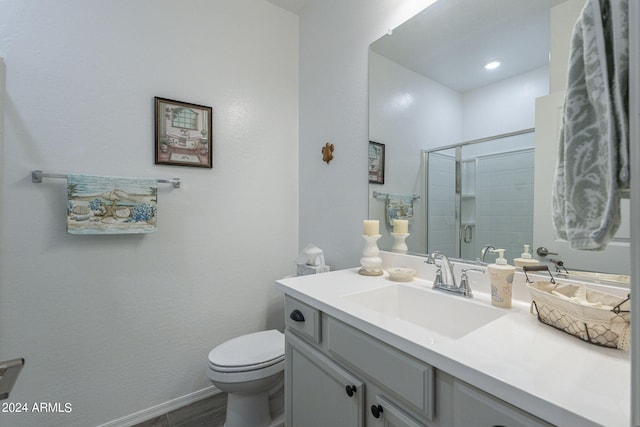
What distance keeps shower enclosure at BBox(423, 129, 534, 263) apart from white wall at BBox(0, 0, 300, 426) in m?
1.15

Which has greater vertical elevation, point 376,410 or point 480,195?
point 480,195

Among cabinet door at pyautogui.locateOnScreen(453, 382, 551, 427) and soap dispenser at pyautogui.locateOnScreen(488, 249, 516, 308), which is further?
soap dispenser at pyautogui.locateOnScreen(488, 249, 516, 308)

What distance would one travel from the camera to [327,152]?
6.20 ft

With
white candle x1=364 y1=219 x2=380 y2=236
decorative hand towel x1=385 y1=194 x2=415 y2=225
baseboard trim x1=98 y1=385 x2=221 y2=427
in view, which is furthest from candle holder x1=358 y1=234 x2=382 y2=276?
baseboard trim x1=98 y1=385 x2=221 y2=427

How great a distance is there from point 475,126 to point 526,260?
0.55m

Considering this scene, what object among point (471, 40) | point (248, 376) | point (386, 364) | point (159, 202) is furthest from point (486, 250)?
point (159, 202)

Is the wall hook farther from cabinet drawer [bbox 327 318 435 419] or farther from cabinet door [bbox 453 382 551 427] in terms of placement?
cabinet door [bbox 453 382 551 427]

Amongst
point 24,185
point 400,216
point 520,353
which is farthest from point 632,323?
point 24,185

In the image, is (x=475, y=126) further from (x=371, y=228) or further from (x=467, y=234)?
(x=371, y=228)

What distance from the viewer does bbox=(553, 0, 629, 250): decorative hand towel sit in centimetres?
41

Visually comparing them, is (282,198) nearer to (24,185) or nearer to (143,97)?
(143,97)

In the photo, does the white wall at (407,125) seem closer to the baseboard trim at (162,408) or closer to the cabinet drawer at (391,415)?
the cabinet drawer at (391,415)

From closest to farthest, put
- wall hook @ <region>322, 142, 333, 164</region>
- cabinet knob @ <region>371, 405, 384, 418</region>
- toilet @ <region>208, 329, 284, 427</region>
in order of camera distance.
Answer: cabinet knob @ <region>371, 405, 384, 418</region> < toilet @ <region>208, 329, 284, 427</region> < wall hook @ <region>322, 142, 333, 164</region>

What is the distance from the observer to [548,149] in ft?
3.16
